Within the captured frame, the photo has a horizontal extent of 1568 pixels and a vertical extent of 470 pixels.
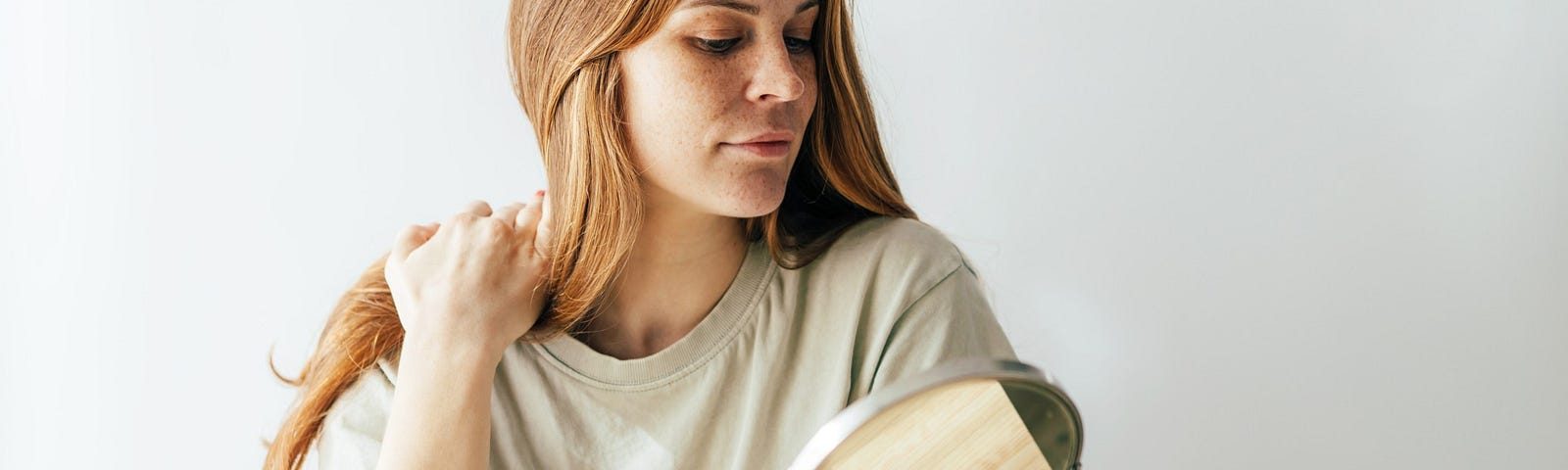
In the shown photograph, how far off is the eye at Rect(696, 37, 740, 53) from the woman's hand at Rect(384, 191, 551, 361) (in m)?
0.23

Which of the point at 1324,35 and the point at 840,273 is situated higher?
the point at 1324,35

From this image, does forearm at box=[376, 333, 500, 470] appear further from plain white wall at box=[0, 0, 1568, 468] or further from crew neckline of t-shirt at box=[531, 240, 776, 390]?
plain white wall at box=[0, 0, 1568, 468]

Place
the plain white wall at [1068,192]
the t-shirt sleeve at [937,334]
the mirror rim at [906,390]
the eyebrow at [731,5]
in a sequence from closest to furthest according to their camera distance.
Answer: the mirror rim at [906,390], the eyebrow at [731,5], the t-shirt sleeve at [937,334], the plain white wall at [1068,192]

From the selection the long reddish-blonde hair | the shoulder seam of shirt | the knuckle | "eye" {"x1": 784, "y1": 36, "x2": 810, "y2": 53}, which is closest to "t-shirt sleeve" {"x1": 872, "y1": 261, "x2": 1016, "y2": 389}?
the shoulder seam of shirt

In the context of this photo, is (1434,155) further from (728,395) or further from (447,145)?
(447,145)

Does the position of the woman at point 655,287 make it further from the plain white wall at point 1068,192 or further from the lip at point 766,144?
the plain white wall at point 1068,192

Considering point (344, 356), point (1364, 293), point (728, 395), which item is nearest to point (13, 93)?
point (344, 356)

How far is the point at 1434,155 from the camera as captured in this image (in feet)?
5.30

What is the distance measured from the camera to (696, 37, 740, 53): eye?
40.9 inches

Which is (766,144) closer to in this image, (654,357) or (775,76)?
(775,76)

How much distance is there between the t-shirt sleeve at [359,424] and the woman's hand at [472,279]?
0.07 metres

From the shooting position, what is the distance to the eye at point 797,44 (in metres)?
1.10

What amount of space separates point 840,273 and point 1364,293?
30.8 inches

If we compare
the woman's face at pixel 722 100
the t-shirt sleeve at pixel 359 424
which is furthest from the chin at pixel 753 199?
the t-shirt sleeve at pixel 359 424
